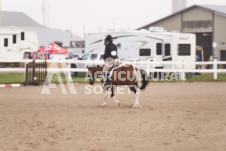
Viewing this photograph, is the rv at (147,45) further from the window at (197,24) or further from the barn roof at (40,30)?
the barn roof at (40,30)

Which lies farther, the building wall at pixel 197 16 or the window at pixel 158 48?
the building wall at pixel 197 16

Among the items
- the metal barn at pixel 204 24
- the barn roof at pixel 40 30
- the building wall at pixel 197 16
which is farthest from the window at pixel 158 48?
the barn roof at pixel 40 30

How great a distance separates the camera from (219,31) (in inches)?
2002

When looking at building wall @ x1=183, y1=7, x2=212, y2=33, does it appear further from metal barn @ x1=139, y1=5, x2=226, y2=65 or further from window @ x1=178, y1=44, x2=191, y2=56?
window @ x1=178, y1=44, x2=191, y2=56

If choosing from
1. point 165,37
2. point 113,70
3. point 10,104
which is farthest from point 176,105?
point 165,37

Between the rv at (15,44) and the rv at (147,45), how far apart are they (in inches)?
661

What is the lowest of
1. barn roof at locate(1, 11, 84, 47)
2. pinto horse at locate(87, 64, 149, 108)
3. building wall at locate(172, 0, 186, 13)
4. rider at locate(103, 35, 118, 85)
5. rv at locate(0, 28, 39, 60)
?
pinto horse at locate(87, 64, 149, 108)

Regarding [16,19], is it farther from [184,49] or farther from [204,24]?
[184,49]

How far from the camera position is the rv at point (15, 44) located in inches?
1849

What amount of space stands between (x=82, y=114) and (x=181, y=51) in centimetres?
2137

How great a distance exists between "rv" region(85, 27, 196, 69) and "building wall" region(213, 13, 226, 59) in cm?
1812

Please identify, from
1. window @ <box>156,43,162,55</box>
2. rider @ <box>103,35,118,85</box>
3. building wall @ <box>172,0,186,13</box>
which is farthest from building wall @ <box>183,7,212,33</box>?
building wall @ <box>172,0,186,13</box>

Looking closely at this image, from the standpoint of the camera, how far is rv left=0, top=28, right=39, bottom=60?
46969mm

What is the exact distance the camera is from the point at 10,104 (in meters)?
14.6
